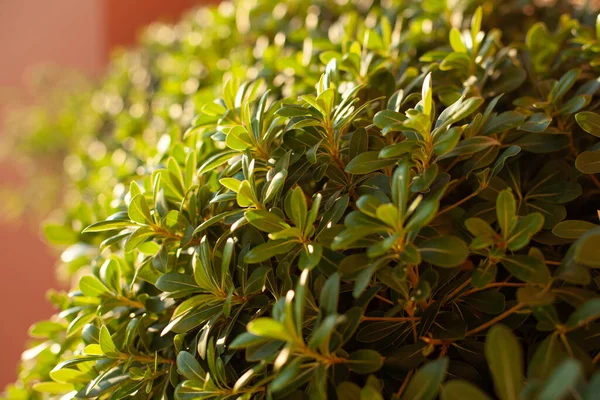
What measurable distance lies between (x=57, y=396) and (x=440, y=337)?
52 cm

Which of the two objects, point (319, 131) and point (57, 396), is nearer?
point (319, 131)

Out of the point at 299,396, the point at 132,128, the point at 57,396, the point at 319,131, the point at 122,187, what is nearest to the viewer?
the point at 299,396

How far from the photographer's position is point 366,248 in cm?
59

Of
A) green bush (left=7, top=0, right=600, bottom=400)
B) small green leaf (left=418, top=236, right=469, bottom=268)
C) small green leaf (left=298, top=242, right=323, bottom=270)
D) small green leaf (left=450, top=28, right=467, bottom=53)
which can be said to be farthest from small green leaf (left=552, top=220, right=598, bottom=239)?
small green leaf (left=450, top=28, right=467, bottom=53)

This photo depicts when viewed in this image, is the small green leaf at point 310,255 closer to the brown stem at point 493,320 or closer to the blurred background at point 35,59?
the brown stem at point 493,320

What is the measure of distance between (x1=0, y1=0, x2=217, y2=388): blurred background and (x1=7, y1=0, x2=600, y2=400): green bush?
7.87 ft

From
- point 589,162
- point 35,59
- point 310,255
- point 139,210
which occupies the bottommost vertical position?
point 589,162

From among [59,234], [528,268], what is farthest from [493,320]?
[59,234]

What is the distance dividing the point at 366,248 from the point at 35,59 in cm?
317

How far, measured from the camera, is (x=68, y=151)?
216 centimetres

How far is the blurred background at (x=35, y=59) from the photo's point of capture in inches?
117

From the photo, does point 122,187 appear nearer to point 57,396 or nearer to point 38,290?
point 57,396

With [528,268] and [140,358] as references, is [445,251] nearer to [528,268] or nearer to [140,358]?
[528,268]

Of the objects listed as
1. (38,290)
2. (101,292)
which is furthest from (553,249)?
(38,290)
